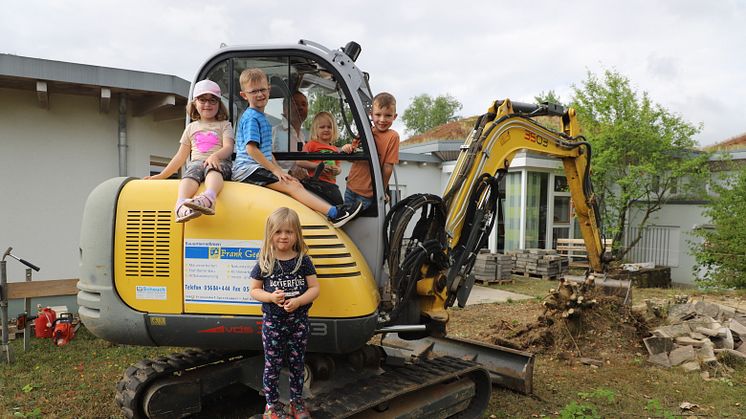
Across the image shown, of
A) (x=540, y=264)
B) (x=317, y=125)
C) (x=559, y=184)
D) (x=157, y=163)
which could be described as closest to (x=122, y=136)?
(x=157, y=163)

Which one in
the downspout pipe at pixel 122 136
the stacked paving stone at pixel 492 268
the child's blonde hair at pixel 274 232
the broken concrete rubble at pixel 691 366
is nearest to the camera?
the child's blonde hair at pixel 274 232

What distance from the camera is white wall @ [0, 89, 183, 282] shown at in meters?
7.82

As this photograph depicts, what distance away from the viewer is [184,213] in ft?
11.3

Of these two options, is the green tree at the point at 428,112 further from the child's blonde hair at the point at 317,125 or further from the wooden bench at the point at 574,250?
the child's blonde hair at the point at 317,125

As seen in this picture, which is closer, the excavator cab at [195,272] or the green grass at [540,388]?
the excavator cab at [195,272]

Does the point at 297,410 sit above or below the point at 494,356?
above

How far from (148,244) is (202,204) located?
59 centimetres

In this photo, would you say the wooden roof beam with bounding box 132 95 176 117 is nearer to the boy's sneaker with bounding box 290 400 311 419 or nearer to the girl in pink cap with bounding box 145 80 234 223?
the girl in pink cap with bounding box 145 80 234 223

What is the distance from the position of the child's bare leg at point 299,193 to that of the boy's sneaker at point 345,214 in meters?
0.09

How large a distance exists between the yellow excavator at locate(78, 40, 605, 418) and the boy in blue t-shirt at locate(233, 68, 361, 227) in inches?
4.3

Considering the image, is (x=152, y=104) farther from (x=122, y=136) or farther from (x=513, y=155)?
(x=513, y=155)

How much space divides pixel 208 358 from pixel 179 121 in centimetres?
622

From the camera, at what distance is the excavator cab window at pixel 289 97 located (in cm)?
397

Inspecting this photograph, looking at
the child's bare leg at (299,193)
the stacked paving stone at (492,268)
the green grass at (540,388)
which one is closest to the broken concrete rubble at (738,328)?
the green grass at (540,388)
